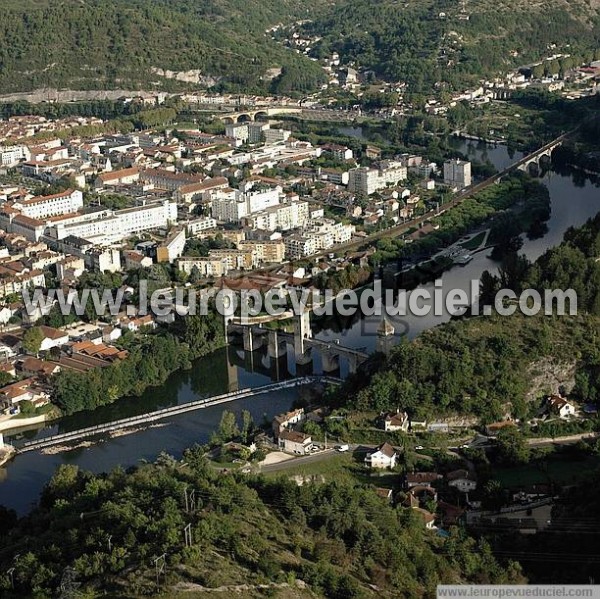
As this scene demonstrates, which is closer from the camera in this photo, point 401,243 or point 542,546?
point 542,546

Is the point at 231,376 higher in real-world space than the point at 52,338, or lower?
lower

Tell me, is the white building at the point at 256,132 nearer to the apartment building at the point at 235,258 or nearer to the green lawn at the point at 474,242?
the green lawn at the point at 474,242

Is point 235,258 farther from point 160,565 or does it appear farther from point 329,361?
point 160,565

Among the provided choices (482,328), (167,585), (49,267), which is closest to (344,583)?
(167,585)

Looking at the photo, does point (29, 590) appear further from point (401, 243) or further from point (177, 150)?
point (177, 150)

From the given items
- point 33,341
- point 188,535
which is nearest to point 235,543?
point 188,535

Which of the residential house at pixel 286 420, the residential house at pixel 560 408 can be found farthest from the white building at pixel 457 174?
the residential house at pixel 286 420
